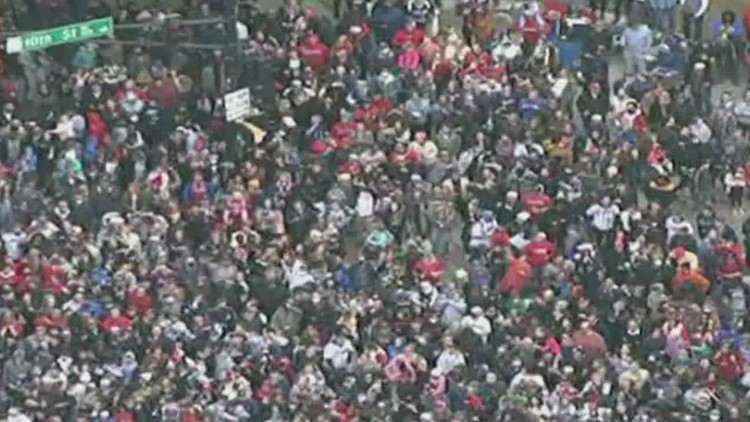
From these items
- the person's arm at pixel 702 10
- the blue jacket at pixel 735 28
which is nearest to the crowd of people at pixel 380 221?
the person's arm at pixel 702 10

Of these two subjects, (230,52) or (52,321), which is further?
(230,52)

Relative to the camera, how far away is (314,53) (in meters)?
70.9

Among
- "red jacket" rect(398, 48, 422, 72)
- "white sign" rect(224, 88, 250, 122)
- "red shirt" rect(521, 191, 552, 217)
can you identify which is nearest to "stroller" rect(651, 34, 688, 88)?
"red jacket" rect(398, 48, 422, 72)

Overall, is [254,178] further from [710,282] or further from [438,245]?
[710,282]

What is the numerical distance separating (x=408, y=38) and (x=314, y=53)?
188 centimetres

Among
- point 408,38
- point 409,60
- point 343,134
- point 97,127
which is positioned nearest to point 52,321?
point 97,127

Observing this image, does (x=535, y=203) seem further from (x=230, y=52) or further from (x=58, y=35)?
(x=58, y=35)

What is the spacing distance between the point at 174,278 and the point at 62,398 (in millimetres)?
3652

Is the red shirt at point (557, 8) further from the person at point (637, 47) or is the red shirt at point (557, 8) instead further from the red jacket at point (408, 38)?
the red jacket at point (408, 38)

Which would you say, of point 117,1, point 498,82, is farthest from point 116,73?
point 498,82

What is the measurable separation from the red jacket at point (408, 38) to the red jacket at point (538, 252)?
287 inches

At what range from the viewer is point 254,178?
2653 inches

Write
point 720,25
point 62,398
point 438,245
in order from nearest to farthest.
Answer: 1. point 62,398
2. point 438,245
3. point 720,25

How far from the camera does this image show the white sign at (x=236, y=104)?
6812cm
